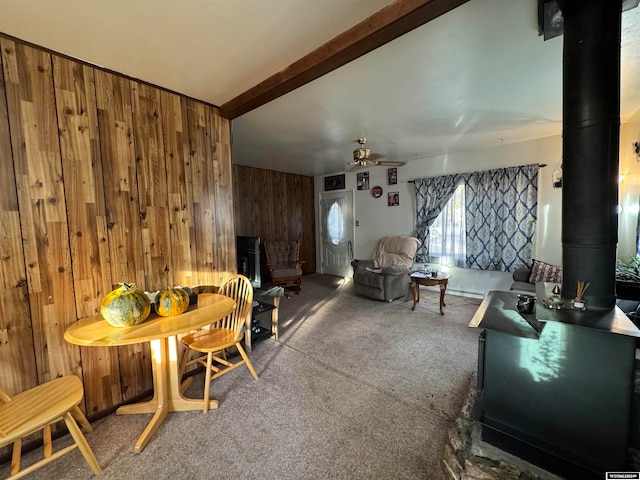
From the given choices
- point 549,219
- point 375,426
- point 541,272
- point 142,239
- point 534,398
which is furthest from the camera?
point 549,219

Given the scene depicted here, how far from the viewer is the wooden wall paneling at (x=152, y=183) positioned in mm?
1977

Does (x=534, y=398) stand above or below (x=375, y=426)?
above

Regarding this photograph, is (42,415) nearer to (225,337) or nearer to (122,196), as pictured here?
(225,337)

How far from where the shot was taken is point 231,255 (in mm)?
2588

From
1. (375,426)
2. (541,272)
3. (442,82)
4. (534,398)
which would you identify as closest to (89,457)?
(375,426)

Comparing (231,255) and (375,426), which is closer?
(375,426)

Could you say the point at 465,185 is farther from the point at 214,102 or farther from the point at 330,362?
the point at 214,102

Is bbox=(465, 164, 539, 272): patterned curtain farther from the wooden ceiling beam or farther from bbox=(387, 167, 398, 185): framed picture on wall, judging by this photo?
the wooden ceiling beam

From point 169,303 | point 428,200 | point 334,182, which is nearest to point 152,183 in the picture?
point 169,303

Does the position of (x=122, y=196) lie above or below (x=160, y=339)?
above

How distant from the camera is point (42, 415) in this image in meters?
1.23

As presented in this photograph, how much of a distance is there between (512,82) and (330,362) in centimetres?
286

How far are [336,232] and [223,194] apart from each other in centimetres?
398

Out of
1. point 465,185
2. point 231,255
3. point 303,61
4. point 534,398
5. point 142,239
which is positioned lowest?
point 534,398
